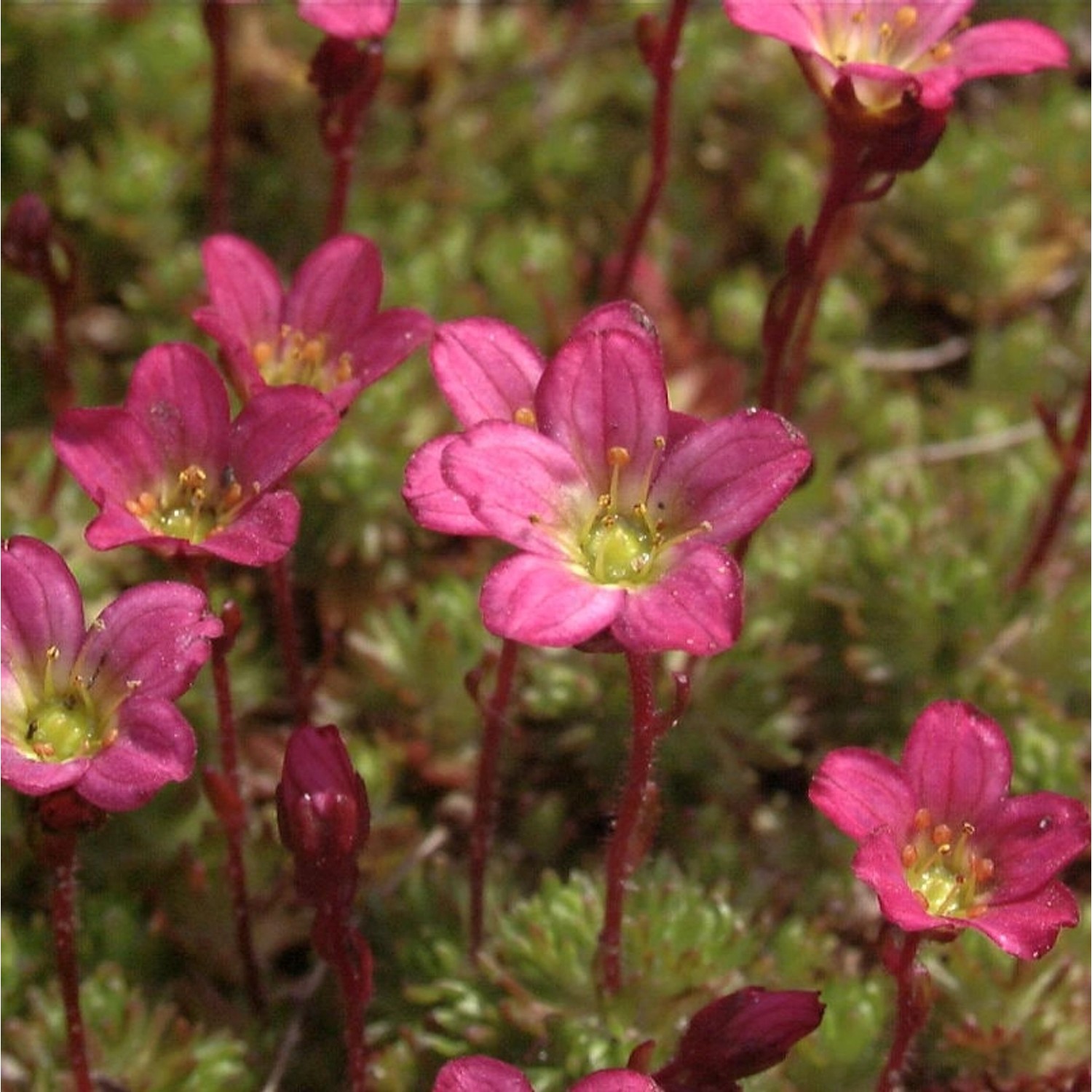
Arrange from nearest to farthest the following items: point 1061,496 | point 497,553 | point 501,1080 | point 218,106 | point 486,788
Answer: point 501,1080 → point 486,788 → point 1061,496 → point 218,106 → point 497,553

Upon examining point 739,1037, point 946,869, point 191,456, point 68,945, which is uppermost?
point 191,456

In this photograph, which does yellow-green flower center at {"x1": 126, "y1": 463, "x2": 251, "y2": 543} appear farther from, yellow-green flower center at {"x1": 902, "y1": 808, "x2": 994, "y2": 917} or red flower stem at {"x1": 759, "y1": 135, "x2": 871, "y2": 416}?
yellow-green flower center at {"x1": 902, "y1": 808, "x2": 994, "y2": 917}

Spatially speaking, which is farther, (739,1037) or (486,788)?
(486,788)

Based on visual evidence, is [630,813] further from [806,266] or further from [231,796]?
[806,266]

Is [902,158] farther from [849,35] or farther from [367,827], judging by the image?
[367,827]

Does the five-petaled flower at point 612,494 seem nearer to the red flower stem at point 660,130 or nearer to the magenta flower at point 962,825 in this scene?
the magenta flower at point 962,825

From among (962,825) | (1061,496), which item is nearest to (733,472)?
(962,825)

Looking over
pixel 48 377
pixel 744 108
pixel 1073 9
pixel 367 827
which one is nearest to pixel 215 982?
pixel 367 827

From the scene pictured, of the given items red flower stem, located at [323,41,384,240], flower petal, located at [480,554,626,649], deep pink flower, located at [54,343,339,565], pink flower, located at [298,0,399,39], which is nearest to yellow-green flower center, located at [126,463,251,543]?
deep pink flower, located at [54,343,339,565]
